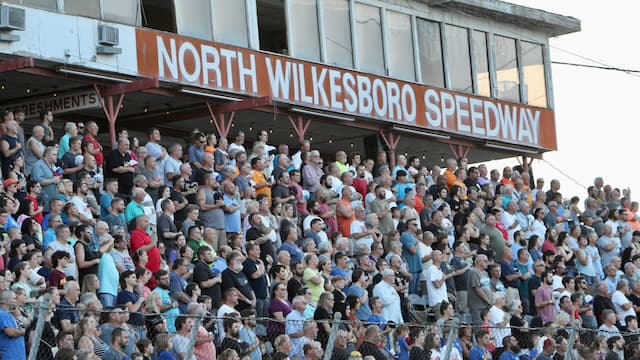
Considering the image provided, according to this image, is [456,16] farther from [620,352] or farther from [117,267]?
[117,267]

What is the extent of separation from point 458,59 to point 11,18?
12.7 metres

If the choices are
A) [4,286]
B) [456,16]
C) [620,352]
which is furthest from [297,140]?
[4,286]

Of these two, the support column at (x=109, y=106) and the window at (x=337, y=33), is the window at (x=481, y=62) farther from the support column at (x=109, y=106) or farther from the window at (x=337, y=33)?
the support column at (x=109, y=106)

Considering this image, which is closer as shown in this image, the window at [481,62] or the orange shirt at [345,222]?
the orange shirt at [345,222]

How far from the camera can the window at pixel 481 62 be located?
109 ft

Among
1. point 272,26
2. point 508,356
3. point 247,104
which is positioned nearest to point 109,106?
point 247,104

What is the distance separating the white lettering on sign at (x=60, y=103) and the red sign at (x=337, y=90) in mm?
936

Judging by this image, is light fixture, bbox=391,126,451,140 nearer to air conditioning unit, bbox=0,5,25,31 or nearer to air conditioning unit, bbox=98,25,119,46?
air conditioning unit, bbox=98,25,119,46

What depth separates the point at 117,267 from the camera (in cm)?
1800

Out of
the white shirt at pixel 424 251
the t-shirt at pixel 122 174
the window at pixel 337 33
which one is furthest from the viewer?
the window at pixel 337 33

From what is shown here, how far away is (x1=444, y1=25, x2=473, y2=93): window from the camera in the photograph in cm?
3266

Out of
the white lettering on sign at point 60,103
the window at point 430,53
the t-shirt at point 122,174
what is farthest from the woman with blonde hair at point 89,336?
the window at point 430,53

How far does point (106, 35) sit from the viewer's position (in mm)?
24297

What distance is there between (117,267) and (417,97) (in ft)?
46.4
